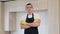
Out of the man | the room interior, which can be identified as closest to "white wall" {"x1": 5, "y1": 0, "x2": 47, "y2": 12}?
the room interior

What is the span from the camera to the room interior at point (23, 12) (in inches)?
71.6

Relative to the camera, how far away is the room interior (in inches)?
71.6

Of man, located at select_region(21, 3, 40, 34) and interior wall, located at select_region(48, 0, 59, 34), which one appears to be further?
interior wall, located at select_region(48, 0, 59, 34)

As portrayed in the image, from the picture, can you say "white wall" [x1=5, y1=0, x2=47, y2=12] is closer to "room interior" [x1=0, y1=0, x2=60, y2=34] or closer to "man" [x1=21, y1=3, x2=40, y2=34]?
"room interior" [x1=0, y1=0, x2=60, y2=34]

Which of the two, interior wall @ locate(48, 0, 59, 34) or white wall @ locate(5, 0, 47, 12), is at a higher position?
white wall @ locate(5, 0, 47, 12)

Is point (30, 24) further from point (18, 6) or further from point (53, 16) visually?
point (18, 6)

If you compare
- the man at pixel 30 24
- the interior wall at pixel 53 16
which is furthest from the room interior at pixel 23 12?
the man at pixel 30 24

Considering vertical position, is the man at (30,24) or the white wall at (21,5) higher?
the white wall at (21,5)

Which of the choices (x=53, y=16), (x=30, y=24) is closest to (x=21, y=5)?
(x=53, y=16)

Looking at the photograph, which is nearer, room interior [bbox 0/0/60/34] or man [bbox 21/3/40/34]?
man [bbox 21/3/40/34]

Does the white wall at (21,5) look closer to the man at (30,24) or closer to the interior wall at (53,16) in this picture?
the interior wall at (53,16)

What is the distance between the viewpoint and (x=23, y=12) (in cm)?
209

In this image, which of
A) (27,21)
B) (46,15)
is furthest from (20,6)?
(27,21)

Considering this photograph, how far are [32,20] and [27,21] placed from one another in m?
0.05
